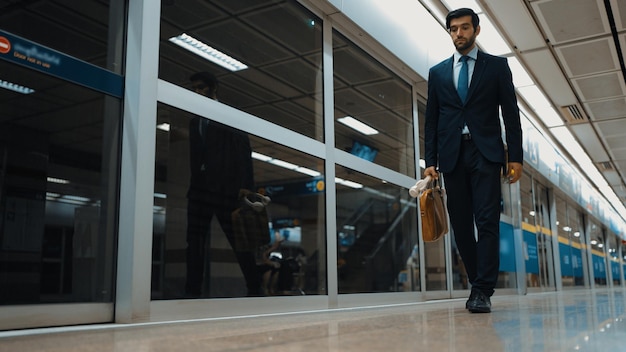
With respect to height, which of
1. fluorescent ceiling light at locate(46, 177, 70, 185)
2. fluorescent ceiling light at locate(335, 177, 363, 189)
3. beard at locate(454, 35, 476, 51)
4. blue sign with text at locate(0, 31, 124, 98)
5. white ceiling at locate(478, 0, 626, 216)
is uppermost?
white ceiling at locate(478, 0, 626, 216)

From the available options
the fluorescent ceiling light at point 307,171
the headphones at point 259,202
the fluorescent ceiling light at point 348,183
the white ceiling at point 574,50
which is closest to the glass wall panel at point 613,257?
the white ceiling at point 574,50

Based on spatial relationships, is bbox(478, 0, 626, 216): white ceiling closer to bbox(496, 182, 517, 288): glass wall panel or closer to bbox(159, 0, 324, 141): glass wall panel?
bbox(496, 182, 517, 288): glass wall panel

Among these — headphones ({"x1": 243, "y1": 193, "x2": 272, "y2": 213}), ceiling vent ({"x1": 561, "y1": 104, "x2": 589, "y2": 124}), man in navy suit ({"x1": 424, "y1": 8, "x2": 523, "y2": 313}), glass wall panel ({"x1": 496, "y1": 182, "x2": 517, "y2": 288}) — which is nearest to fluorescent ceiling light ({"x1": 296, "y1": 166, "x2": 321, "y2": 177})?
headphones ({"x1": 243, "y1": 193, "x2": 272, "y2": 213})

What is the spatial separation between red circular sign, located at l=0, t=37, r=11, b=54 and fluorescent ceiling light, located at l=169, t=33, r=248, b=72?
0.86 m

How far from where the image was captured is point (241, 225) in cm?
312

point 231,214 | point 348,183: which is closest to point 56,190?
point 231,214

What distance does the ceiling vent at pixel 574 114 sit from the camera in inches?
356

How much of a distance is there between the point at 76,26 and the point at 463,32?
1.98m

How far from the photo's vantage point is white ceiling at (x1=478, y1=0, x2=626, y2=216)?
5879 millimetres

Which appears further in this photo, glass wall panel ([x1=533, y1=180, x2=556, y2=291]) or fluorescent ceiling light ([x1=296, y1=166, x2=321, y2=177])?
glass wall panel ([x1=533, y1=180, x2=556, y2=291])

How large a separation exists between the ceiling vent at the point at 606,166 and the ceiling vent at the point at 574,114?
4376 millimetres

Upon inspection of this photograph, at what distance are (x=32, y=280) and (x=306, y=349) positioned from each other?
120cm

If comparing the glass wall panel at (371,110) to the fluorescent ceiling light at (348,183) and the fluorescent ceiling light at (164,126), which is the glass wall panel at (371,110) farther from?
the fluorescent ceiling light at (164,126)

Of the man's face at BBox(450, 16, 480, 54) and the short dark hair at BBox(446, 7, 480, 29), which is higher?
the short dark hair at BBox(446, 7, 480, 29)
